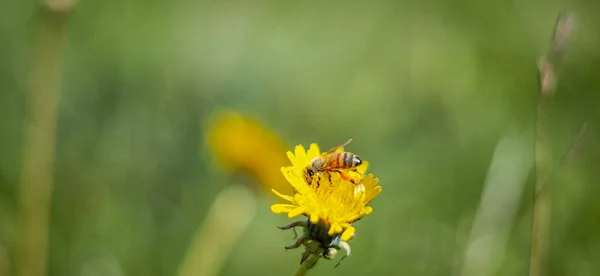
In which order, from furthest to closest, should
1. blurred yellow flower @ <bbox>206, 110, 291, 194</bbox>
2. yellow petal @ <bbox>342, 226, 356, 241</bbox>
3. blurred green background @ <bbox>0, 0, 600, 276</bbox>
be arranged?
blurred green background @ <bbox>0, 0, 600, 276</bbox> → blurred yellow flower @ <bbox>206, 110, 291, 194</bbox> → yellow petal @ <bbox>342, 226, 356, 241</bbox>

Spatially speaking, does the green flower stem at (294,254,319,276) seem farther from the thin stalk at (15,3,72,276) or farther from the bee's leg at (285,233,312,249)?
the thin stalk at (15,3,72,276)

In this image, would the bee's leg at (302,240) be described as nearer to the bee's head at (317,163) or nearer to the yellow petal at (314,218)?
the yellow petal at (314,218)

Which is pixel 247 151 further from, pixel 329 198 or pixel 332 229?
pixel 332 229

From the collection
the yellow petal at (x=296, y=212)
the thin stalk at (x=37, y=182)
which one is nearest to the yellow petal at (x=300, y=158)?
the yellow petal at (x=296, y=212)

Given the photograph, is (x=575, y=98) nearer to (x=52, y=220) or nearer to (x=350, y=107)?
(x=350, y=107)

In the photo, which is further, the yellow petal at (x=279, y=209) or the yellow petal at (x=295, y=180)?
the yellow petal at (x=295, y=180)

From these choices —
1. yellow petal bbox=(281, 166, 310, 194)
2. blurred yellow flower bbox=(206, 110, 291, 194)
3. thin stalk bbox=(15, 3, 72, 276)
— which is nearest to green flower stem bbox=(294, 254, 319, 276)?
yellow petal bbox=(281, 166, 310, 194)

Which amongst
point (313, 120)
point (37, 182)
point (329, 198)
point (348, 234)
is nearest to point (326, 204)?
point (329, 198)

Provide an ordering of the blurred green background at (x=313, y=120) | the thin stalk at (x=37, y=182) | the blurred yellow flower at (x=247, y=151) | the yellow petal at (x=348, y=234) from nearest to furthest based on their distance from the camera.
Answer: the yellow petal at (x=348, y=234) < the thin stalk at (x=37, y=182) < the blurred yellow flower at (x=247, y=151) < the blurred green background at (x=313, y=120)
